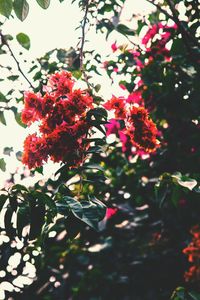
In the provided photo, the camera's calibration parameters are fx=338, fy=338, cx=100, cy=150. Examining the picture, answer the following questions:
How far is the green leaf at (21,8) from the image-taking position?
44.2 inches

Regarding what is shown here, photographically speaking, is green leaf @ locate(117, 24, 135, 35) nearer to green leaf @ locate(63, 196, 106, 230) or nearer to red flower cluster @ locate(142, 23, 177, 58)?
red flower cluster @ locate(142, 23, 177, 58)

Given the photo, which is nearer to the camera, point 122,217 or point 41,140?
point 41,140

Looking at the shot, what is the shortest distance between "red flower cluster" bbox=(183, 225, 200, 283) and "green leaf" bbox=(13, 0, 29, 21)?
1960 mm

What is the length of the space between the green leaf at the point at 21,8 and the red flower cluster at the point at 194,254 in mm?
1960

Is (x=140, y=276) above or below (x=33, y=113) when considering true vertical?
below

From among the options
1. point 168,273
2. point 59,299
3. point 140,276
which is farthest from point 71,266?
point 168,273

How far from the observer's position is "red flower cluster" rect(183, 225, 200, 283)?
2447 mm

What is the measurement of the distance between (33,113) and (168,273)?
2.03 meters

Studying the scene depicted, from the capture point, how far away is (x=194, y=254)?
96.8 inches

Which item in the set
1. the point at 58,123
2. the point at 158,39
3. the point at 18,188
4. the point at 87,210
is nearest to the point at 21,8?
the point at 58,123

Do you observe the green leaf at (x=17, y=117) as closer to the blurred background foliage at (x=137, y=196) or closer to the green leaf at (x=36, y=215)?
the blurred background foliage at (x=137, y=196)

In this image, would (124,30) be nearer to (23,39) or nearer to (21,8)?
(23,39)

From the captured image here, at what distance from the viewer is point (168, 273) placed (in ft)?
9.18

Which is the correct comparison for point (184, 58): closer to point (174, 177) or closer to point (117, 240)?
point (174, 177)
